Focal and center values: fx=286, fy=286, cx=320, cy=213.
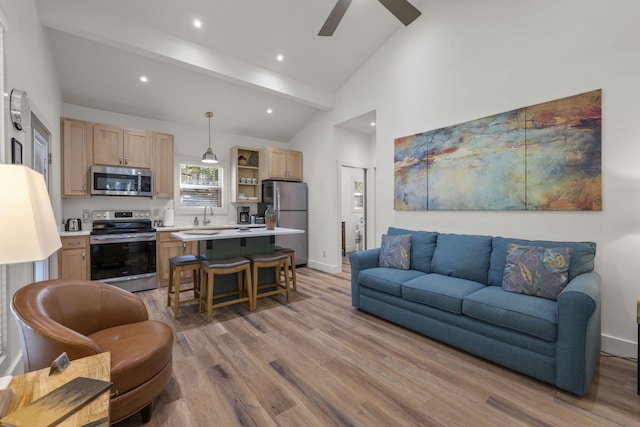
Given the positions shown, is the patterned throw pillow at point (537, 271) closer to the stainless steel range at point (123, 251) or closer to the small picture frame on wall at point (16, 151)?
the small picture frame on wall at point (16, 151)

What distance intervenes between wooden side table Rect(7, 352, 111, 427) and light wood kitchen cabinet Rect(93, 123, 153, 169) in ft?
12.8

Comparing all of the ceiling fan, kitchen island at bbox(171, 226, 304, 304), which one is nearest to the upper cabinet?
kitchen island at bbox(171, 226, 304, 304)

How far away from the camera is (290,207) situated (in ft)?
18.3

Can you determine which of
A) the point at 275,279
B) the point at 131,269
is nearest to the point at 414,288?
the point at 275,279

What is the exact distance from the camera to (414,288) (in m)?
2.76

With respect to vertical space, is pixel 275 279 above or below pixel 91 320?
below

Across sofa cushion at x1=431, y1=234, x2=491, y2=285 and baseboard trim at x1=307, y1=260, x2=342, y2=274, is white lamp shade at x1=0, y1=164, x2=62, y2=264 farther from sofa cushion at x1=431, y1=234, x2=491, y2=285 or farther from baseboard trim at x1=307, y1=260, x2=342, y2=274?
baseboard trim at x1=307, y1=260, x2=342, y2=274

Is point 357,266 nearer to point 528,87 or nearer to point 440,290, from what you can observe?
point 440,290

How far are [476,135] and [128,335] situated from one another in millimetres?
3726

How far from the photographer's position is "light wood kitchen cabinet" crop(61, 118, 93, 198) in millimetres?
3938

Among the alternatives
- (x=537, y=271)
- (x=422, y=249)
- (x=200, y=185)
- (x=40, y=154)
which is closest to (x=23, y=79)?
(x=40, y=154)

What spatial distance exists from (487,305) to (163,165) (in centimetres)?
487

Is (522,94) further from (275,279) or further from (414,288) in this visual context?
(275,279)

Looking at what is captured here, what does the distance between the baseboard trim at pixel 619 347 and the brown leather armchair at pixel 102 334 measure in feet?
11.5
